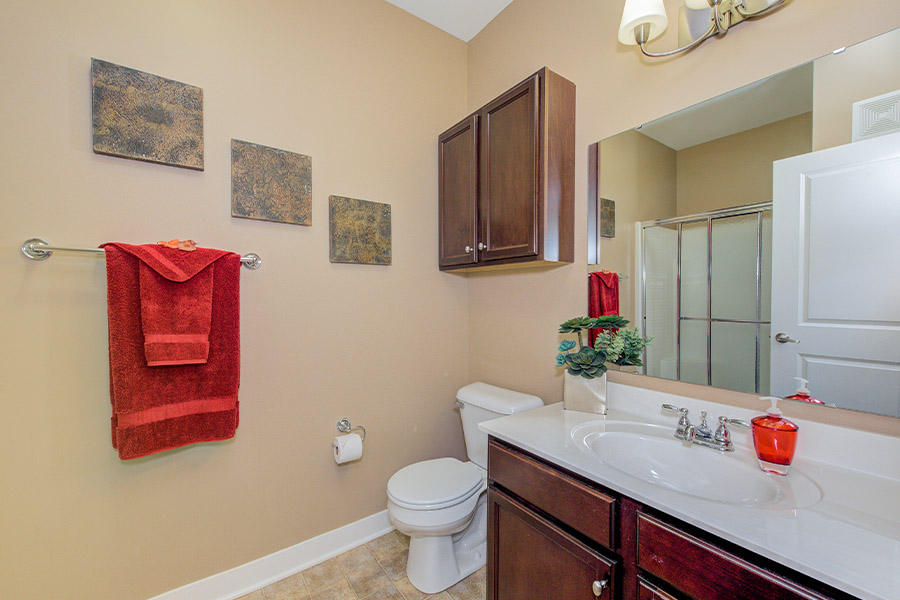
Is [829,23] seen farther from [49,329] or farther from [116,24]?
[49,329]

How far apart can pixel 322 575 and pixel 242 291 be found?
4.35ft

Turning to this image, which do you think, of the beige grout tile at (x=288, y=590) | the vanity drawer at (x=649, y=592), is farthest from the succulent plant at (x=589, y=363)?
the beige grout tile at (x=288, y=590)

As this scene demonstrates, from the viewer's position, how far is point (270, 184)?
163 cm

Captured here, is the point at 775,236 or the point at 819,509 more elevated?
the point at 775,236

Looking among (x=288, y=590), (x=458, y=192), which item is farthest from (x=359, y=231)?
Result: (x=288, y=590)

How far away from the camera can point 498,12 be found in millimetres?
2008

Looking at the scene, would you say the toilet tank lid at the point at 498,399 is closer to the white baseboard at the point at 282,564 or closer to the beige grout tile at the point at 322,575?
the white baseboard at the point at 282,564

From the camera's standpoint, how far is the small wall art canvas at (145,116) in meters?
1.31

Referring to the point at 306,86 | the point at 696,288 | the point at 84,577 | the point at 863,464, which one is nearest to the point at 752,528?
the point at 863,464

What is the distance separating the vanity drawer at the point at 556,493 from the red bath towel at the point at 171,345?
1.09 meters

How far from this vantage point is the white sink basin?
88 cm

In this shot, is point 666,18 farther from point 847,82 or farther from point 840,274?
point 840,274

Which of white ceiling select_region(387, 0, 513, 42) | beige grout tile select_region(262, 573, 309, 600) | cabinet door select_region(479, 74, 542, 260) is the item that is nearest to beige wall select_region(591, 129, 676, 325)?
cabinet door select_region(479, 74, 542, 260)

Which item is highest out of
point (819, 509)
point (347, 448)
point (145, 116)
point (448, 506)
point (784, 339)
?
point (145, 116)
